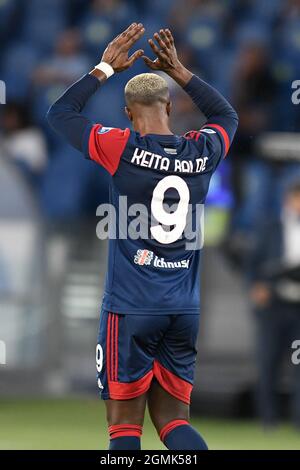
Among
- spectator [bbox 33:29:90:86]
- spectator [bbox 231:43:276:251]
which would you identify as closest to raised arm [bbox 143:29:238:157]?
spectator [bbox 231:43:276:251]

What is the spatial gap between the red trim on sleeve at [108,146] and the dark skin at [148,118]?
4.8 inches

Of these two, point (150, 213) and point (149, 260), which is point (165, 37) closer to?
point (150, 213)

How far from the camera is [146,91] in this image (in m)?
4.98

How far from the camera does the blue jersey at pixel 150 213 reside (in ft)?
16.3

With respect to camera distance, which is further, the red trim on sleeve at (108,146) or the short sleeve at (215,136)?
the short sleeve at (215,136)

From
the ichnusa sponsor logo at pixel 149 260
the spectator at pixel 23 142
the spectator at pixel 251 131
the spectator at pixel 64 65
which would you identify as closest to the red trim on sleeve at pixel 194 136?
the ichnusa sponsor logo at pixel 149 260

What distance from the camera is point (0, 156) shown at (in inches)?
372

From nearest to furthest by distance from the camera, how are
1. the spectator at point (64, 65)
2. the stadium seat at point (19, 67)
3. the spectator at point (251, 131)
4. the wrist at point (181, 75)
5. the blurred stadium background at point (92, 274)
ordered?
the wrist at point (181, 75), the blurred stadium background at point (92, 274), the spectator at point (251, 131), the spectator at point (64, 65), the stadium seat at point (19, 67)

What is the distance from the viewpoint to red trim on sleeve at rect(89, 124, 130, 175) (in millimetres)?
4949

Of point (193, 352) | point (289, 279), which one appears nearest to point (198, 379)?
point (289, 279)

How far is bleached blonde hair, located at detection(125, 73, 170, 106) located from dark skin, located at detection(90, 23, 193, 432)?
0.07ft

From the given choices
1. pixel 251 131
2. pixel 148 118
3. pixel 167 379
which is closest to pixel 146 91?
pixel 148 118

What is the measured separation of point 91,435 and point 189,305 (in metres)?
3.55

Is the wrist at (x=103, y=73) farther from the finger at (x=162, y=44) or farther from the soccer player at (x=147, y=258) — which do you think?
the finger at (x=162, y=44)
